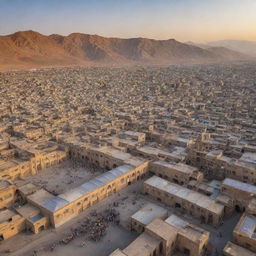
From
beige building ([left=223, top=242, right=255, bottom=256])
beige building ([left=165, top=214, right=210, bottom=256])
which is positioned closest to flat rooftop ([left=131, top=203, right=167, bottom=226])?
beige building ([left=165, top=214, right=210, bottom=256])

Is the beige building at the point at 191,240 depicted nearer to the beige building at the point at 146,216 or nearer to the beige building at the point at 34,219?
the beige building at the point at 146,216

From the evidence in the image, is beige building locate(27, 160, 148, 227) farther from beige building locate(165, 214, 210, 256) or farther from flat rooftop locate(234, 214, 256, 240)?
flat rooftop locate(234, 214, 256, 240)

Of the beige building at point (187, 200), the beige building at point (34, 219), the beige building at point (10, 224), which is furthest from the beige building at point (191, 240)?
the beige building at point (10, 224)

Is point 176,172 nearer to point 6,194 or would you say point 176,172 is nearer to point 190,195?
point 190,195

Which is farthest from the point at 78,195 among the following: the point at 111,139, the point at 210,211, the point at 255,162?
the point at 255,162

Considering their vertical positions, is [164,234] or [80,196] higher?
[80,196]

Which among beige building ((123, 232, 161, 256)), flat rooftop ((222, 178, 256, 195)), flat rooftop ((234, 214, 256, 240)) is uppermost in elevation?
flat rooftop ((222, 178, 256, 195))

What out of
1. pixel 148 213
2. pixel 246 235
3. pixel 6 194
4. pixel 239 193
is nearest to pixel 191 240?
pixel 246 235

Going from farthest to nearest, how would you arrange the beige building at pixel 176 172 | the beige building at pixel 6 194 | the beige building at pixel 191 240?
the beige building at pixel 176 172
the beige building at pixel 6 194
the beige building at pixel 191 240
